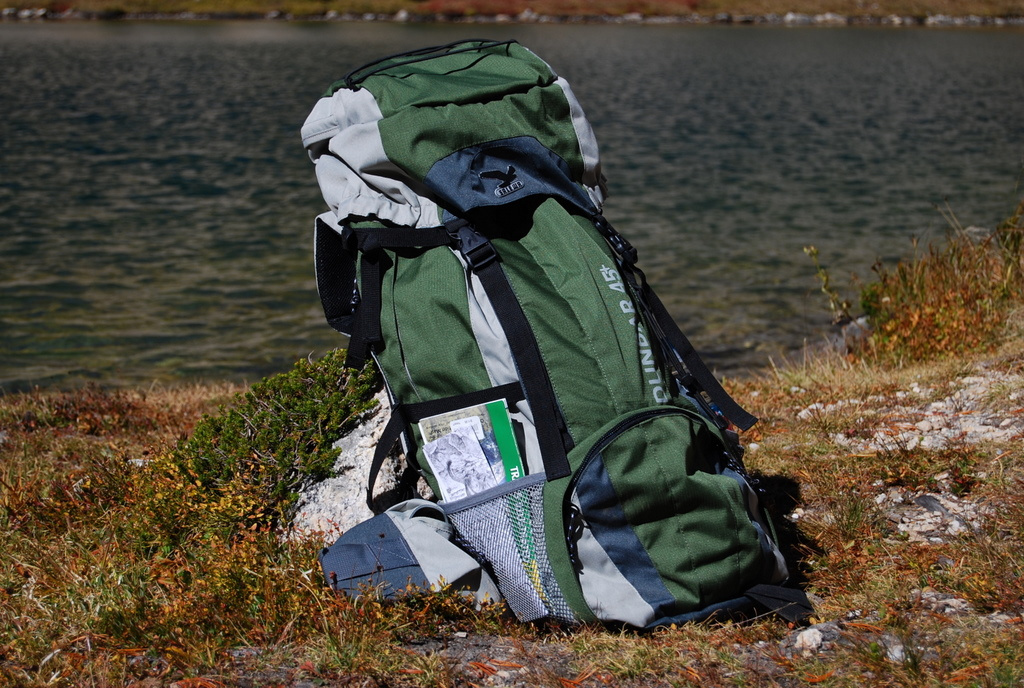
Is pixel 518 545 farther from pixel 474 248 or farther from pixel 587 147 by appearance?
pixel 587 147

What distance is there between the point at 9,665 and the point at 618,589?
6.50 feet

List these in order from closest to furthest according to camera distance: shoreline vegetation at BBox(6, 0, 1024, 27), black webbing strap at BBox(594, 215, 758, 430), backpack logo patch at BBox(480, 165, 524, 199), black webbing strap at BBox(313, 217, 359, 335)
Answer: backpack logo patch at BBox(480, 165, 524, 199) < black webbing strap at BBox(594, 215, 758, 430) < black webbing strap at BBox(313, 217, 359, 335) < shoreline vegetation at BBox(6, 0, 1024, 27)

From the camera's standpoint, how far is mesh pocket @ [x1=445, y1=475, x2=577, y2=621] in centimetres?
304

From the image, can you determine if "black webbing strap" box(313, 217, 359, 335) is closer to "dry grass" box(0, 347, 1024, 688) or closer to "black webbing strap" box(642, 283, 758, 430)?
"dry grass" box(0, 347, 1024, 688)

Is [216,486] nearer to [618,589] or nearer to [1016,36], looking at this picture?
[618,589]

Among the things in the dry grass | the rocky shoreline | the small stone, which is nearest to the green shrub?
the dry grass

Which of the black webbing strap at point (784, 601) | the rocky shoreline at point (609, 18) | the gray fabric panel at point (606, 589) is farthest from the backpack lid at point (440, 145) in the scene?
the rocky shoreline at point (609, 18)

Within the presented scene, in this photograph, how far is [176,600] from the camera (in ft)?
10.1

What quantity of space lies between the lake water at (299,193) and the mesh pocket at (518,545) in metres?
Result: 5.90

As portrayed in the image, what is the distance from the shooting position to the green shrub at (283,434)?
12.6ft

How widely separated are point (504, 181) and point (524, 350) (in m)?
0.72

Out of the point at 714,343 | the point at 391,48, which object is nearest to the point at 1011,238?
the point at 714,343

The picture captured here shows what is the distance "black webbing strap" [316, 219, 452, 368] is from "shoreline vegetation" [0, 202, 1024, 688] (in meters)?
0.39

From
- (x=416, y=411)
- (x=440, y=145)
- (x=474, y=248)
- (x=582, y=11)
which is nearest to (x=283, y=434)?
(x=416, y=411)
